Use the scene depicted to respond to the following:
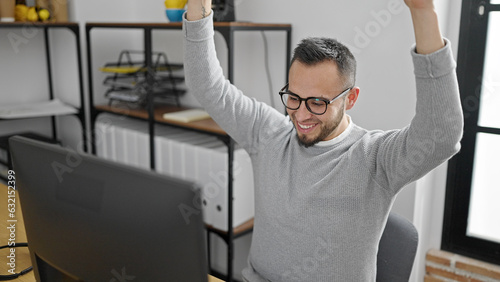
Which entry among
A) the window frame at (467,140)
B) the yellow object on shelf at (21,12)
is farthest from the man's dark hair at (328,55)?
the yellow object on shelf at (21,12)

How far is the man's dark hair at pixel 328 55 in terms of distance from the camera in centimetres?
123

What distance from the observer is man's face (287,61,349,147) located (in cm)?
122

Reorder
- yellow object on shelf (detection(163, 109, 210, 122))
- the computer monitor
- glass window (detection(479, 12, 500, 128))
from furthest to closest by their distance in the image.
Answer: yellow object on shelf (detection(163, 109, 210, 122)), glass window (detection(479, 12, 500, 128)), the computer monitor

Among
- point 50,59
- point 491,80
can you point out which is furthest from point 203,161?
point 50,59

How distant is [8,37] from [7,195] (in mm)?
1353

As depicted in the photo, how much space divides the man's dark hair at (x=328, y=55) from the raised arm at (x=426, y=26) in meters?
0.33

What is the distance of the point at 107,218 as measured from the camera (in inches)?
28.5

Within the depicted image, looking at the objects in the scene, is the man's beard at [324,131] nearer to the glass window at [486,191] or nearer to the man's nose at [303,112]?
→ the man's nose at [303,112]

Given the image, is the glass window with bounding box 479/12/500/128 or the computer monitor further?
the glass window with bounding box 479/12/500/128

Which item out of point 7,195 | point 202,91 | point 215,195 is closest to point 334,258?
point 202,91

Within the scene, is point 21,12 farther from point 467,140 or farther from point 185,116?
point 467,140

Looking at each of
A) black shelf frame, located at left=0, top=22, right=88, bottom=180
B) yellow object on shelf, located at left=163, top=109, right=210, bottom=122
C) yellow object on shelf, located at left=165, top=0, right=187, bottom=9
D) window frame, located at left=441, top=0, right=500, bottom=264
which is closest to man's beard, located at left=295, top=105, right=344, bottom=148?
window frame, located at left=441, top=0, right=500, bottom=264

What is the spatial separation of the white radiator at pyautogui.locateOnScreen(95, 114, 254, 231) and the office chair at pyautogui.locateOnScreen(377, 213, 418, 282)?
85 cm

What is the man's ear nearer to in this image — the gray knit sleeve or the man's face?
the man's face
